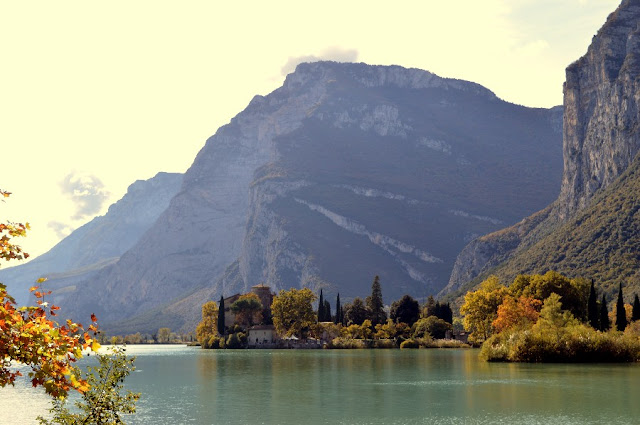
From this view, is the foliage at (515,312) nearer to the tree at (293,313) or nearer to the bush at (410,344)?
the bush at (410,344)

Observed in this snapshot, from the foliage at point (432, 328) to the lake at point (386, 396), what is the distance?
8316 centimetres

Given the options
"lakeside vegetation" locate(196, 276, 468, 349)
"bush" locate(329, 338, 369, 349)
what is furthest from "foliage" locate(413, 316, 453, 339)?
"bush" locate(329, 338, 369, 349)

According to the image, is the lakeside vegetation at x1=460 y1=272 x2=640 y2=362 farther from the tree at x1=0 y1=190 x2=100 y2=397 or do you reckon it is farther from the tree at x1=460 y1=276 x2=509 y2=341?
the tree at x1=0 y1=190 x2=100 y2=397

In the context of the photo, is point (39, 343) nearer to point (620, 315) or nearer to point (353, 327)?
point (620, 315)

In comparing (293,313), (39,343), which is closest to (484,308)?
(293,313)

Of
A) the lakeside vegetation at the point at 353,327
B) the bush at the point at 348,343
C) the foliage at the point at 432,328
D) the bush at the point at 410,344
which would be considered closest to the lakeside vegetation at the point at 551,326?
the bush at the point at 410,344

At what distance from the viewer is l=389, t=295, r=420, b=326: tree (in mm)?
195625

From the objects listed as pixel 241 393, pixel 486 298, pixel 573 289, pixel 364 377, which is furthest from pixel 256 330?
pixel 241 393

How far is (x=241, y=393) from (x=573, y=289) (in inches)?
3515

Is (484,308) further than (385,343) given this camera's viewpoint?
No

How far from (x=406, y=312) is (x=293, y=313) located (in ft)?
86.9

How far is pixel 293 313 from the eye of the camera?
630ft

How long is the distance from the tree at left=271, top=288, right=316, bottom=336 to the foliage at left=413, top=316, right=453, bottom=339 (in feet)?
84.9

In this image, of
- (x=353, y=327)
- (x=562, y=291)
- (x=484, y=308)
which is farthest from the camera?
(x=353, y=327)
